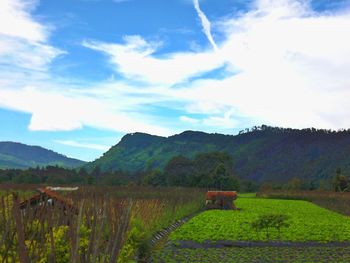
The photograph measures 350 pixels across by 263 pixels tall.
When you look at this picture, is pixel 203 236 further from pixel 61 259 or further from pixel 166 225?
pixel 61 259

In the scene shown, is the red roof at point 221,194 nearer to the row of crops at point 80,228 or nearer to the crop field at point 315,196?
the row of crops at point 80,228

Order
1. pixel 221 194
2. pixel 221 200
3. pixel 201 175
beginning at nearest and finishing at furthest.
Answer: pixel 221 200, pixel 221 194, pixel 201 175

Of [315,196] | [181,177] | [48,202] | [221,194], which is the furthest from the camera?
[181,177]

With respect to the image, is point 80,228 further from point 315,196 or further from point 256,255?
point 315,196

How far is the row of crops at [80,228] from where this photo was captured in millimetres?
3457

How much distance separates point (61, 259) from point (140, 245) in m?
5.85

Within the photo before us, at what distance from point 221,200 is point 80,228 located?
41.5 m

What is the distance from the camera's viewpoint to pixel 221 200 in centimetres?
4519

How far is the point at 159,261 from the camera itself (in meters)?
15.9

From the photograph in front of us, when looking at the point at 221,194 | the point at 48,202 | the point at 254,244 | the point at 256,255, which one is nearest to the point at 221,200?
the point at 221,194

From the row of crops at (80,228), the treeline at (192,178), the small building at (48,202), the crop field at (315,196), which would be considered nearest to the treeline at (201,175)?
the treeline at (192,178)

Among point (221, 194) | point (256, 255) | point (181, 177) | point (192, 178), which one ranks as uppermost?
point (181, 177)

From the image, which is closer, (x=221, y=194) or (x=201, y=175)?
(x=221, y=194)

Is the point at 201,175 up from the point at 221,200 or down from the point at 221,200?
up
